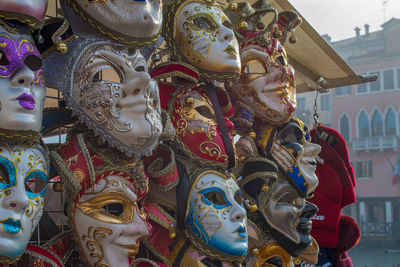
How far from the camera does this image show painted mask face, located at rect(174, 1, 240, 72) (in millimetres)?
1716

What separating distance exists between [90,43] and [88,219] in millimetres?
441

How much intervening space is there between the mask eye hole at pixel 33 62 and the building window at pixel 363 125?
13.2 m

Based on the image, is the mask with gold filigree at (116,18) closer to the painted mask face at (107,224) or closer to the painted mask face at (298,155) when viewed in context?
the painted mask face at (107,224)

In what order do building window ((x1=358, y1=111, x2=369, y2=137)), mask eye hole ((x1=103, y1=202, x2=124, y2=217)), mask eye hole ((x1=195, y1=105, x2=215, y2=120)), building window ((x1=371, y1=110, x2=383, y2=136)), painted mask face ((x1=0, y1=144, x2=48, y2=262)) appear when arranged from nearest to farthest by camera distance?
painted mask face ((x1=0, y1=144, x2=48, y2=262)) → mask eye hole ((x1=103, y1=202, x2=124, y2=217)) → mask eye hole ((x1=195, y1=105, x2=215, y2=120)) → building window ((x1=371, y1=110, x2=383, y2=136)) → building window ((x1=358, y1=111, x2=369, y2=137))

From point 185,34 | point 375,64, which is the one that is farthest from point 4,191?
point 375,64

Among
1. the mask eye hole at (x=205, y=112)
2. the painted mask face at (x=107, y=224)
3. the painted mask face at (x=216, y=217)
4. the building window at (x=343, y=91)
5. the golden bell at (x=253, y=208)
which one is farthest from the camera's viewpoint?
the building window at (x=343, y=91)

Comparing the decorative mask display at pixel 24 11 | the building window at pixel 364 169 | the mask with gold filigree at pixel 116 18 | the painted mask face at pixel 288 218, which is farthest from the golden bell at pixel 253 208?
the building window at pixel 364 169

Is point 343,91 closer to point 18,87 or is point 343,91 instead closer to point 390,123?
point 390,123

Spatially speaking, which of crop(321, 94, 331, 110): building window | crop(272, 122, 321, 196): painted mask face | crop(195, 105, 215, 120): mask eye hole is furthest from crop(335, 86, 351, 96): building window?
crop(195, 105, 215, 120): mask eye hole

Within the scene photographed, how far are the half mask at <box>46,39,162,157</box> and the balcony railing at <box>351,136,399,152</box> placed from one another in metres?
12.9

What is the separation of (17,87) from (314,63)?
6.54 feet

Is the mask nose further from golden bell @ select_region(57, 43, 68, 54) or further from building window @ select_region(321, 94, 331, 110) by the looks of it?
building window @ select_region(321, 94, 331, 110)

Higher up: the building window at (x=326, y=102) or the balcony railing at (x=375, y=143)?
the building window at (x=326, y=102)

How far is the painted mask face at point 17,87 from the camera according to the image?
118 cm
